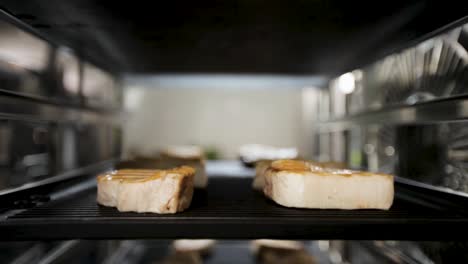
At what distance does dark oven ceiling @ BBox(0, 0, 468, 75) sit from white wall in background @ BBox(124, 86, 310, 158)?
4.05 feet

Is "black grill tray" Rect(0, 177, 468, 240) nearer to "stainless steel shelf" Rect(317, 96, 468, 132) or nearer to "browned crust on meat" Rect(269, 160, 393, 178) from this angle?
"browned crust on meat" Rect(269, 160, 393, 178)

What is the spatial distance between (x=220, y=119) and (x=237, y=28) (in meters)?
1.74

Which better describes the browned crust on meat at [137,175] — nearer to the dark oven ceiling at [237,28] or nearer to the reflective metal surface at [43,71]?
the reflective metal surface at [43,71]

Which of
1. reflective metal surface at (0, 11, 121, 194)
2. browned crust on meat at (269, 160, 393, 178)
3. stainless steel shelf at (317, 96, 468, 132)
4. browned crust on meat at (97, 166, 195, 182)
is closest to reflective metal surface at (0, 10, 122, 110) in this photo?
reflective metal surface at (0, 11, 121, 194)

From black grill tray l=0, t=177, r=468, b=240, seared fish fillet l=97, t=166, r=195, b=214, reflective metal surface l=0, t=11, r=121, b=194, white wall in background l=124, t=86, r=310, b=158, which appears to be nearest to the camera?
black grill tray l=0, t=177, r=468, b=240

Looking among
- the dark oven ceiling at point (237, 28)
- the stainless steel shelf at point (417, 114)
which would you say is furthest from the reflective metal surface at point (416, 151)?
the dark oven ceiling at point (237, 28)

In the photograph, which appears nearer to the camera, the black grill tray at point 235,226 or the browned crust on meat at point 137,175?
the black grill tray at point 235,226

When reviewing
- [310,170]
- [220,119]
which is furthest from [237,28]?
[220,119]

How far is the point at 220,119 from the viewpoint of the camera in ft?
9.14

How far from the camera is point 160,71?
1719 mm

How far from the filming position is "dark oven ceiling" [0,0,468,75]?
88cm

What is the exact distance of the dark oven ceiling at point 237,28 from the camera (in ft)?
2.90

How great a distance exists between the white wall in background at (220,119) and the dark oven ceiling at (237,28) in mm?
1233

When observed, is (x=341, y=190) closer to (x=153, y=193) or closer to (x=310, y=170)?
(x=310, y=170)
